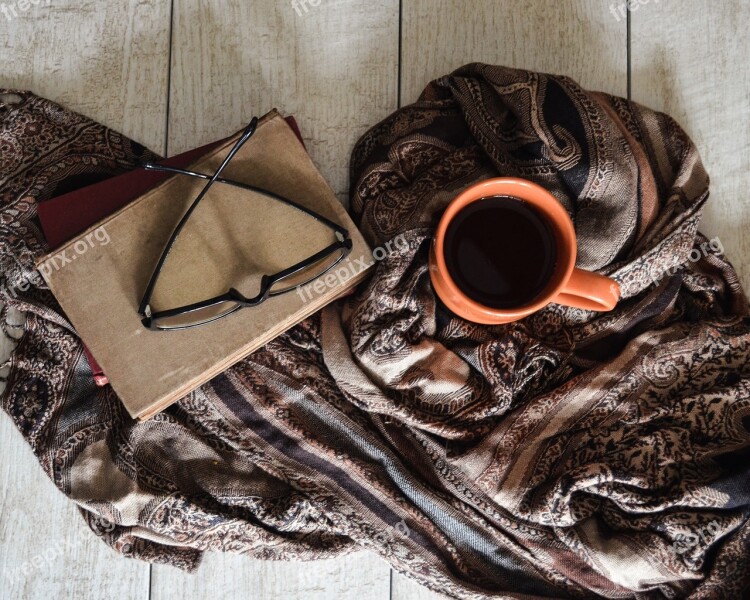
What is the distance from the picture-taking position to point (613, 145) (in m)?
0.65

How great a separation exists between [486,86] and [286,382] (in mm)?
365

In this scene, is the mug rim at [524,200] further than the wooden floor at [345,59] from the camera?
No

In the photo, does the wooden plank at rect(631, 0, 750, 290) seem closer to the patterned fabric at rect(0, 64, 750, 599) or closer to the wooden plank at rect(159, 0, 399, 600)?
the patterned fabric at rect(0, 64, 750, 599)

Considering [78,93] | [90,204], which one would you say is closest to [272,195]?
[90,204]

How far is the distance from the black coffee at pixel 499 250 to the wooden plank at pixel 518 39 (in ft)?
0.75

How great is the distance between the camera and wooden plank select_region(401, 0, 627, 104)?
2.46 ft

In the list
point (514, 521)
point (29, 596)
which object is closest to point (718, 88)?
point (514, 521)

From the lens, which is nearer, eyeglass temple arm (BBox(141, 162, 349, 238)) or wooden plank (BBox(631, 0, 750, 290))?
eyeglass temple arm (BBox(141, 162, 349, 238))

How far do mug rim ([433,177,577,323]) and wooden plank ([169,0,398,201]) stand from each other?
0.20m

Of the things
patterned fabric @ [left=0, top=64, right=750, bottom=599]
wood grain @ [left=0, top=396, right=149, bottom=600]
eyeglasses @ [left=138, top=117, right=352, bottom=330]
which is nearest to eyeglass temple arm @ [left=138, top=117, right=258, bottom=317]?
eyeglasses @ [left=138, top=117, right=352, bottom=330]

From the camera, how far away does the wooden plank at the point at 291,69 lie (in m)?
0.74

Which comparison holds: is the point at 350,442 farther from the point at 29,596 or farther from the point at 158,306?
the point at 29,596

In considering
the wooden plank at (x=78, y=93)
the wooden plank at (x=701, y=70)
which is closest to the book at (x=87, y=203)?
the wooden plank at (x=78, y=93)

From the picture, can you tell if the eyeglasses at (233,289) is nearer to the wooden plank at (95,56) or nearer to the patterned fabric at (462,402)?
the patterned fabric at (462,402)
